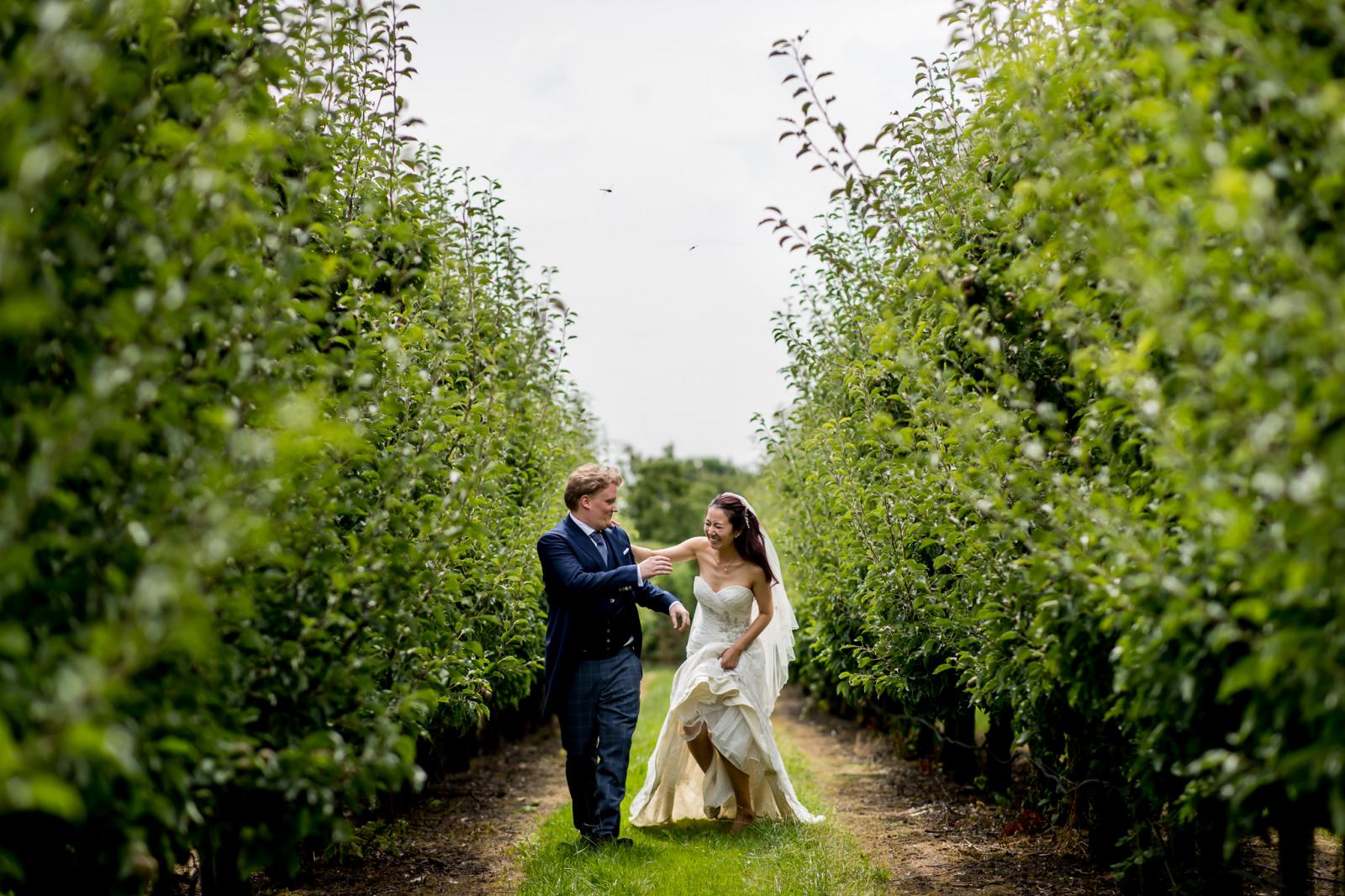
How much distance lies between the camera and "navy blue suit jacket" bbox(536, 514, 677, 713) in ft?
22.2

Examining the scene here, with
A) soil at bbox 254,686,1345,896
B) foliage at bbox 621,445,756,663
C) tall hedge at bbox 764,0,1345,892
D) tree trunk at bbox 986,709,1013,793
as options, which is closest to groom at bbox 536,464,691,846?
soil at bbox 254,686,1345,896

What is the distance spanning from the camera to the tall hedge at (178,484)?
2238 millimetres

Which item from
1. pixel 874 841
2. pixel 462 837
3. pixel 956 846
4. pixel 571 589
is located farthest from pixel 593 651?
pixel 956 846

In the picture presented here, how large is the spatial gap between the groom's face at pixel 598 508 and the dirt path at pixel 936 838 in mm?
2871

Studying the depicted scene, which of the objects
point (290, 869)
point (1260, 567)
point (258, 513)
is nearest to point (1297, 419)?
point (1260, 567)

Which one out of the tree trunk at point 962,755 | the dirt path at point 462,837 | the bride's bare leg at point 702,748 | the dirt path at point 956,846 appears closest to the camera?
the dirt path at point 956,846

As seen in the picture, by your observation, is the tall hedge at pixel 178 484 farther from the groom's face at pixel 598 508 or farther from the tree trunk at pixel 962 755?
the tree trunk at pixel 962 755

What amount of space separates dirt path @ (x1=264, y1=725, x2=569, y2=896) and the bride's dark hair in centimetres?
276

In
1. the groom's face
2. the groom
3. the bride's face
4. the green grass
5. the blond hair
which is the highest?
the blond hair

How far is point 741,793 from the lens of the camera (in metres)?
7.86

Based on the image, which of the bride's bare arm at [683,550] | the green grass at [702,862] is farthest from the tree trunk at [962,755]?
the bride's bare arm at [683,550]

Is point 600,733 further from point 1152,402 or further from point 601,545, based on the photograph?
point 1152,402

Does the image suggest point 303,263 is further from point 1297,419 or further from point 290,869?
point 1297,419

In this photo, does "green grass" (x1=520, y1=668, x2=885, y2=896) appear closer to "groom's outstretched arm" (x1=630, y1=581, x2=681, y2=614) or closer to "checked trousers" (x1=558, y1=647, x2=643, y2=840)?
"checked trousers" (x1=558, y1=647, x2=643, y2=840)
